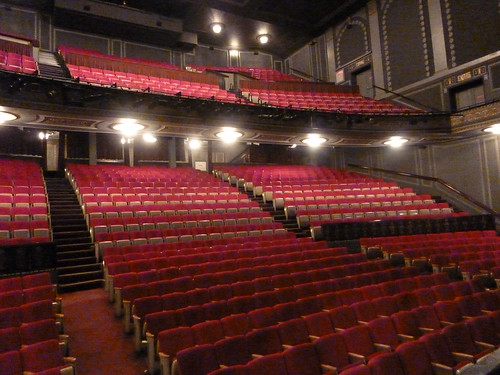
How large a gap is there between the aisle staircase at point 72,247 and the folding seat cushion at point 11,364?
1309mm

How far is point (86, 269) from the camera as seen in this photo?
8.11ft

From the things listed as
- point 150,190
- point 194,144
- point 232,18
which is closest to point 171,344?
point 150,190

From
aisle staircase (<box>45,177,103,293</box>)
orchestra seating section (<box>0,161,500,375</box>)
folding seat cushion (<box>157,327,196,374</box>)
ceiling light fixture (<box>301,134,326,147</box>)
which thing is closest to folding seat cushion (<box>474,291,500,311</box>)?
orchestra seating section (<box>0,161,500,375</box>)

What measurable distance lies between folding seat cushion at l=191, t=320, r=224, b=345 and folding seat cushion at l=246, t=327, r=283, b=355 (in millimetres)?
133

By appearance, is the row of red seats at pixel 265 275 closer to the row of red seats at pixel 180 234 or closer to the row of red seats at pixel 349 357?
the row of red seats at pixel 349 357

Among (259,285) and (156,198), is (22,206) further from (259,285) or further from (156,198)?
(259,285)

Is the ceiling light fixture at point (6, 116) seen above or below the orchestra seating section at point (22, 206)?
above

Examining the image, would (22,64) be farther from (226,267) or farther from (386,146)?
(386,146)

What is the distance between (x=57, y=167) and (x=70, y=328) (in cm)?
407

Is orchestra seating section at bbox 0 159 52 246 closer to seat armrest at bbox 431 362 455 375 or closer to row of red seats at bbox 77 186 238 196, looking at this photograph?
row of red seats at bbox 77 186 238 196

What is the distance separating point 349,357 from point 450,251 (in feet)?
5.97

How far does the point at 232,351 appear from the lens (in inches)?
45.6

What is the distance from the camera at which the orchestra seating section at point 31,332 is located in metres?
1.02

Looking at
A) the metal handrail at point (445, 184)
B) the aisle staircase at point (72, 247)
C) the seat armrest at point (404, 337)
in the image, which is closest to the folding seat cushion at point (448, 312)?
the seat armrest at point (404, 337)
